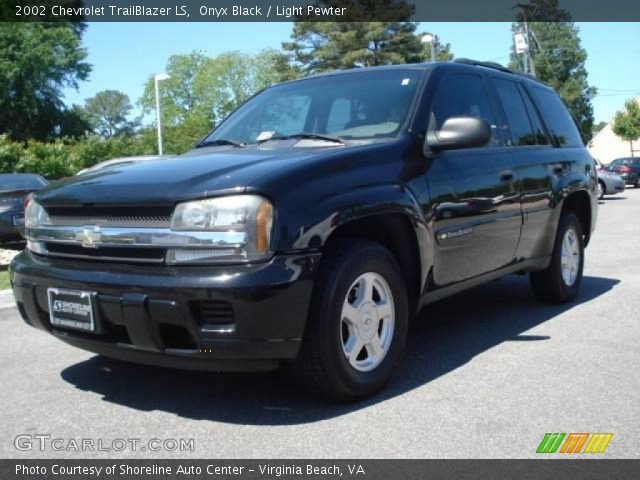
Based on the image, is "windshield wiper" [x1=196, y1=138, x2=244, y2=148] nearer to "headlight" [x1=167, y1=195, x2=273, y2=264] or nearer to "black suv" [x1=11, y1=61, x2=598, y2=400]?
"black suv" [x1=11, y1=61, x2=598, y2=400]

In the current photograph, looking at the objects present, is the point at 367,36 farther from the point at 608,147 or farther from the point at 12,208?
the point at 608,147

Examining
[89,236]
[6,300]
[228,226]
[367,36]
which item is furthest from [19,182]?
[367,36]

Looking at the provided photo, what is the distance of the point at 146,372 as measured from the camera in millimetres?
4086

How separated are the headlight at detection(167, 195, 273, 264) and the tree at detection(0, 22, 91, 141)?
132 feet

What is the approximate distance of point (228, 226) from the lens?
3033 mm

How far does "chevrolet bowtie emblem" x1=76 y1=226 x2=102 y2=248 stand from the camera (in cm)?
332

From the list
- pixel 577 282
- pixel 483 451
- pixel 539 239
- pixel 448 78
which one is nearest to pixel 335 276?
pixel 483 451

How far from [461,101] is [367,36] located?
127ft

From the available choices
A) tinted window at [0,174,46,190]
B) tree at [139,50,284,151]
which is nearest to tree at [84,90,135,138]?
tree at [139,50,284,151]

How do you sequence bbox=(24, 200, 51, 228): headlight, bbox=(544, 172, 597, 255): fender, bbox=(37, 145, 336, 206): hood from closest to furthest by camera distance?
bbox=(37, 145, 336, 206): hood → bbox=(24, 200, 51, 228): headlight → bbox=(544, 172, 597, 255): fender

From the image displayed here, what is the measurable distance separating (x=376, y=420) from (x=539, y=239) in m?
2.54

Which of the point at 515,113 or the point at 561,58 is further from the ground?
the point at 561,58
